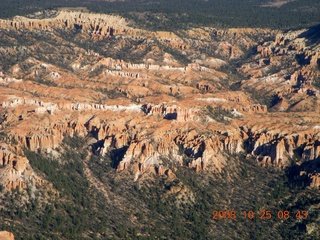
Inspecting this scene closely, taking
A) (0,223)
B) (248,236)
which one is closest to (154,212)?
(248,236)

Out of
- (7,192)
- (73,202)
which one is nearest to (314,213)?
(73,202)

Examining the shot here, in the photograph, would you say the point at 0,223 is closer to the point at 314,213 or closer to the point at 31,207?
the point at 31,207

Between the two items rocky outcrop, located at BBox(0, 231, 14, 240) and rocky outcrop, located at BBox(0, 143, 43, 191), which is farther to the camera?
rocky outcrop, located at BBox(0, 143, 43, 191)

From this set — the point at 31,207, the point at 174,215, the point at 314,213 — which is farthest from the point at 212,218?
the point at 31,207

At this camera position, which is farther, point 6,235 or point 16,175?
point 16,175

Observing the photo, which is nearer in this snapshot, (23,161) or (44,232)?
(44,232)

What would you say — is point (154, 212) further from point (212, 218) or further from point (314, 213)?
point (314, 213)

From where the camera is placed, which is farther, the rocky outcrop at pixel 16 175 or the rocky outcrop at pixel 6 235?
the rocky outcrop at pixel 16 175

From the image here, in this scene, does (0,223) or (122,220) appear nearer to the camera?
(0,223)

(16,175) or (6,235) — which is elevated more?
(16,175)
